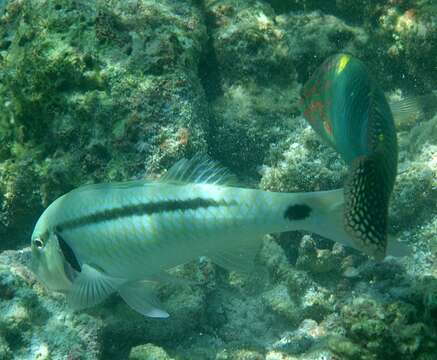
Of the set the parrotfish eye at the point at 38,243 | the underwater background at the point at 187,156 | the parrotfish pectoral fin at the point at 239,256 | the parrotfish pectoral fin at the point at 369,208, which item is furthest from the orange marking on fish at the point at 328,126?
the parrotfish eye at the point at 38,243

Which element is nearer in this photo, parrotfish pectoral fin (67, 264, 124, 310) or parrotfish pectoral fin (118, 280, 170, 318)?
parrotfish pectoral fin (67, 264, 124, 310)

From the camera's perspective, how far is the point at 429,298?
9.46 feet

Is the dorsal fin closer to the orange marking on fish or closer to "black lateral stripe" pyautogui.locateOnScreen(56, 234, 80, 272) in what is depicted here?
the orange marking on fish

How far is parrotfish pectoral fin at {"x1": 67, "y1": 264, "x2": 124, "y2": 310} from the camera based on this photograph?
10.1ft

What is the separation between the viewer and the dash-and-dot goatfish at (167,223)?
276 cm

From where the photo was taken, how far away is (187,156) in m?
4.34

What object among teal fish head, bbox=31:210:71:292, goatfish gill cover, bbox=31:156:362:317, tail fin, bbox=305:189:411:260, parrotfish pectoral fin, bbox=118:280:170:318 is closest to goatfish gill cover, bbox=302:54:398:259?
tail fin, bbox=305:189:411:260

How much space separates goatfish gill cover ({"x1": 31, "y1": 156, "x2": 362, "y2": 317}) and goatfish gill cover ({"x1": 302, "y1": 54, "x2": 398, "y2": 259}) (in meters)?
0.70

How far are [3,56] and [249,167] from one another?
3.49 meters

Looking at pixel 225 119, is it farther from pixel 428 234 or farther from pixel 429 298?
pixel 429 298

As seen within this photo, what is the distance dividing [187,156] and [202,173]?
127 cm

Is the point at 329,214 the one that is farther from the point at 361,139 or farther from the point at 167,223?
the point at 167,223

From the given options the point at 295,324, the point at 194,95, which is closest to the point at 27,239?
the point at 194,95

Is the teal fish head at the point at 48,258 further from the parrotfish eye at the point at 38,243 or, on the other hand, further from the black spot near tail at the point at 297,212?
the black spot near tail at the point at 297,212
